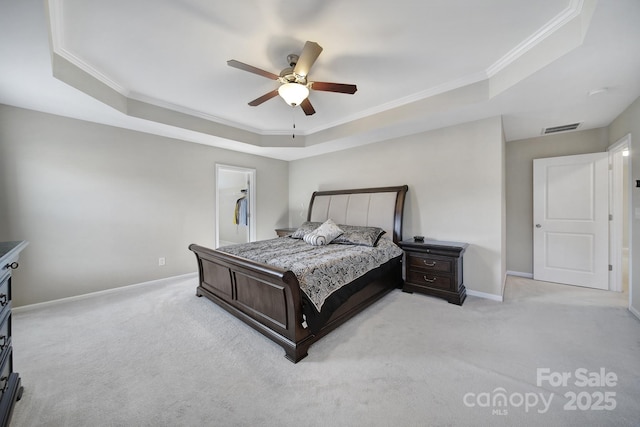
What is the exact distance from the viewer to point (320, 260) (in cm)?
241

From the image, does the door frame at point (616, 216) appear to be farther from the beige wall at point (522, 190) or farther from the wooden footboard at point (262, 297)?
the wooden footboard at point (262, 297)

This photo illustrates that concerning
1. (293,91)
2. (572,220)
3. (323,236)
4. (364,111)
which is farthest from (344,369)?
(572,220)

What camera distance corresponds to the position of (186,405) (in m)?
1.49

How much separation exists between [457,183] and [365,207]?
1.42 m

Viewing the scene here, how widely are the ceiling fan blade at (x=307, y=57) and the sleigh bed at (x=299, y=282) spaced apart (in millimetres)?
1732

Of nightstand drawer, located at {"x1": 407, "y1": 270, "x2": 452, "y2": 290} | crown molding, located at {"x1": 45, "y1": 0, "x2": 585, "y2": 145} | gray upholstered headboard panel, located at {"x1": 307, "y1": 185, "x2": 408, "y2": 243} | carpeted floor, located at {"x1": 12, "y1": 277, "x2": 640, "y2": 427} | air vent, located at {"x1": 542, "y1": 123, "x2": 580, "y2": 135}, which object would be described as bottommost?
carpeted floor, located at {"x1": 12, "y1": 277, "x2": 640, "y2": 427}

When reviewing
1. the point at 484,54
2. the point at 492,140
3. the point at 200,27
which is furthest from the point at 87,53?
the point at 492,140

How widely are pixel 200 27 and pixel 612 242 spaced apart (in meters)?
5.66

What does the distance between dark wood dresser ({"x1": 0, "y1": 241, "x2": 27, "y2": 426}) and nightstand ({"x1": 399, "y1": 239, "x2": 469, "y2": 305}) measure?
360 cm

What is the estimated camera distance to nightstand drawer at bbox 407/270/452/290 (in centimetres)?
303

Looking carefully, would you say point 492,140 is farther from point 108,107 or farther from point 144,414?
point 108,107

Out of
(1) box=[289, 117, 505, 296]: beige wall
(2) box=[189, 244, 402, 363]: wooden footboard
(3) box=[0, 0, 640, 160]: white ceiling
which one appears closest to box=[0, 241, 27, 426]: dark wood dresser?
(2) box=[189, 244, 402, 363]: wooden footboard

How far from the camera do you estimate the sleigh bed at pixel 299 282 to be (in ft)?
6.41

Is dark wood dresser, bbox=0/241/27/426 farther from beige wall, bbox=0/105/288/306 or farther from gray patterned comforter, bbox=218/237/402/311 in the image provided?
beige wall, bbox=0/105/288/306
